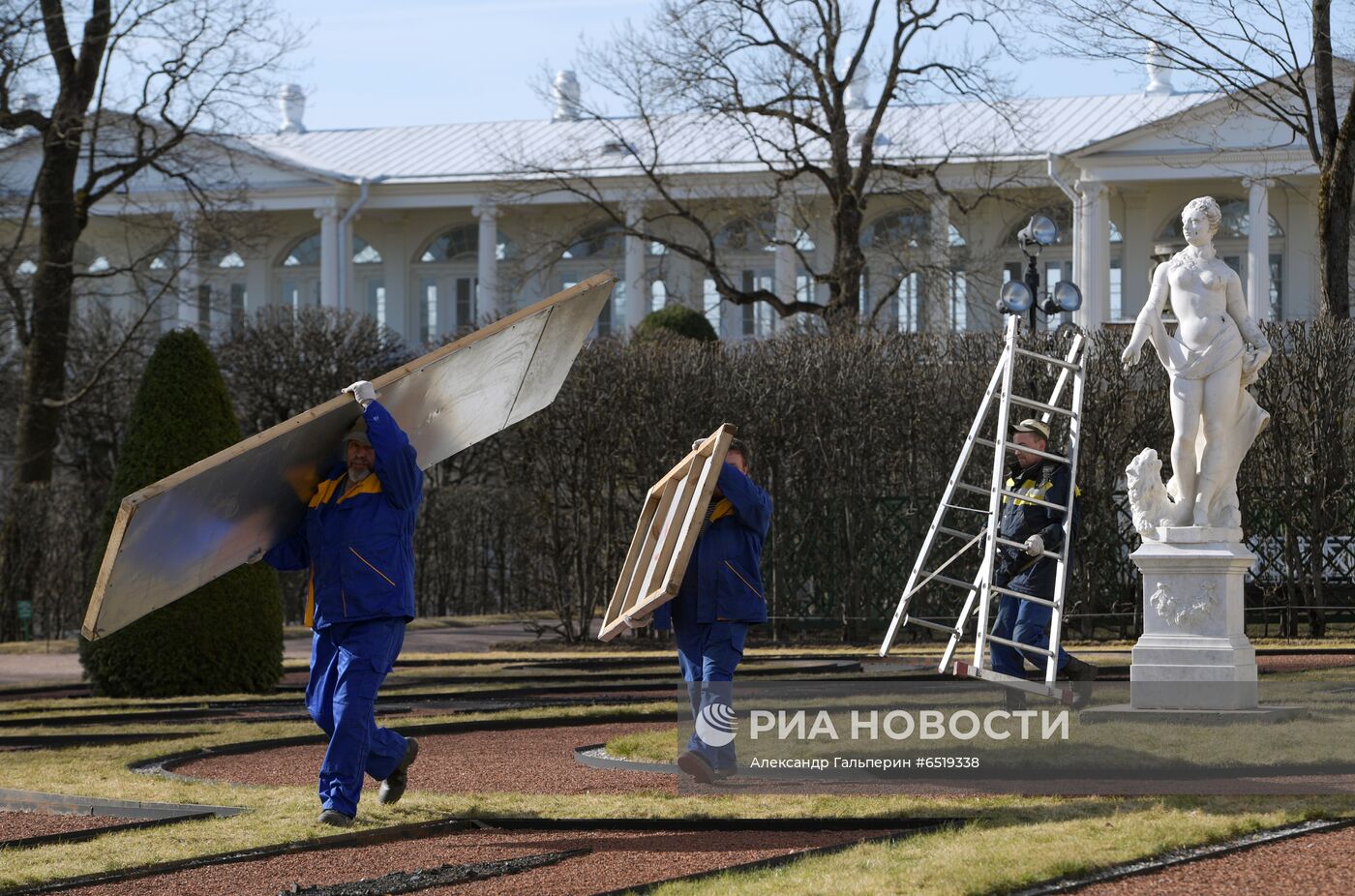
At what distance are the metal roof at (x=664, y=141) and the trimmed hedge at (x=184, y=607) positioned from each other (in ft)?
78.6

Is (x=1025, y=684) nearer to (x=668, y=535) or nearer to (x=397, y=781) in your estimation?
(x=668, y=535)

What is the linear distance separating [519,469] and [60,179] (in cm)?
845

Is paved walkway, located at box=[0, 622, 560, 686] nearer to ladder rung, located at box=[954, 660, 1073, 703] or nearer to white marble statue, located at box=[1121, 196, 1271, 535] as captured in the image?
ladder rung, located at box=[954, 660, 1073, 703]

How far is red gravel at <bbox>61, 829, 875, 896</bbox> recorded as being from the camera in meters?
6.47

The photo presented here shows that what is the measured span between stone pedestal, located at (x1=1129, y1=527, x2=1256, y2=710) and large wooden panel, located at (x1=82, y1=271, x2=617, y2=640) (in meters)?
4.55

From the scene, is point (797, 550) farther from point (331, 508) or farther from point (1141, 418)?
point (331, 508)

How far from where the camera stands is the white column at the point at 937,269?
32.8 meters

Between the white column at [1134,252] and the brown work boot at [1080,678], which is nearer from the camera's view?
the brown work boot at [1080,678]

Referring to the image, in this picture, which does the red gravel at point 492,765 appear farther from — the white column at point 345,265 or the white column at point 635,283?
the white column at point 345,265

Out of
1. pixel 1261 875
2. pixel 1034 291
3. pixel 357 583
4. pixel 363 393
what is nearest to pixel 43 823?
pixel 357 583

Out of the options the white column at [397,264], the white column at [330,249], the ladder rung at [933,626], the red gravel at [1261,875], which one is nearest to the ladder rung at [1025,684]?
the ladder rung at [933,626]

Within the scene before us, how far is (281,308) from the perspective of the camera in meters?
37.6

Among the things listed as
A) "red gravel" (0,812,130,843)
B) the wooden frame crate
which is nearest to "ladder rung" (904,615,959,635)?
the wooden frame crate

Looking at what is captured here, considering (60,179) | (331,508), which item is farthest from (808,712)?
(60,179)
